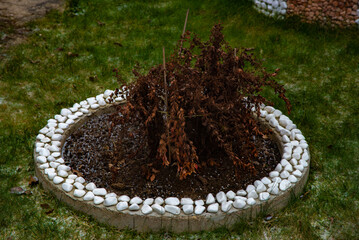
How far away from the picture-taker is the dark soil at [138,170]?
3.24 metres

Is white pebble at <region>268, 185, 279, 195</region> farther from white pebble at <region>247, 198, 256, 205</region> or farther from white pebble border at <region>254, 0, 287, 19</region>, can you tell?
white pebble border at <region>254, 0, 287, 19</region>

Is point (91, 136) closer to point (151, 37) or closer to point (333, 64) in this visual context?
point (151, 37)

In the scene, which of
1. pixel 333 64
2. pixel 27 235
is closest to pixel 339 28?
pixel 333 64

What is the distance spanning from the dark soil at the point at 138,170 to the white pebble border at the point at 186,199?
0.34ft

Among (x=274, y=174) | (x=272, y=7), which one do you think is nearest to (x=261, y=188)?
(x=274, y=174)

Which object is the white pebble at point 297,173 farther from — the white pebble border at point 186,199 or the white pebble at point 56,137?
the white pebble at point 56,137

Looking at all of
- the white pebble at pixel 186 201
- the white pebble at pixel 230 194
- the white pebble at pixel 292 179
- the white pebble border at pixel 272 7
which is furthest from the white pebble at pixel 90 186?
the white pebble border at pixel 272 7

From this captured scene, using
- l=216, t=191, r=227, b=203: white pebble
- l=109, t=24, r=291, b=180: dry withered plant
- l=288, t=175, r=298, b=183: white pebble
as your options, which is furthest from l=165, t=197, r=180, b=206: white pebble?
l=288, t=175, r=298, b=183: white pebble

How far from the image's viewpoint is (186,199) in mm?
3023

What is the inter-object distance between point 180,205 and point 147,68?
285cm

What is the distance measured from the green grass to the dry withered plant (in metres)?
0.64

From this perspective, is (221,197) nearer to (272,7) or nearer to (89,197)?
(89,197)

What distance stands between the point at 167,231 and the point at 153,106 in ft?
3.22

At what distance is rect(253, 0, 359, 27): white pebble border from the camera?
20.1 feet
